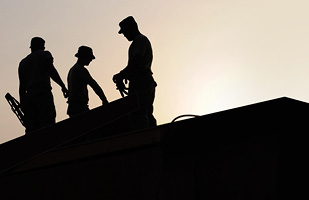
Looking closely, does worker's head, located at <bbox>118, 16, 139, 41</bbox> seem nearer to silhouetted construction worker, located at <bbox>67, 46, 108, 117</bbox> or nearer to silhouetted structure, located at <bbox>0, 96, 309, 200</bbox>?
silhouetted construction worker, located at <bbox>67, 46, 108, 117</bbox>

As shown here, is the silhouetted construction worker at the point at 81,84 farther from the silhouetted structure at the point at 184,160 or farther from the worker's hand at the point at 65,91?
the silhouetted structure at the point at 184,160

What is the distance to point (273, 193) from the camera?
11.3 feet

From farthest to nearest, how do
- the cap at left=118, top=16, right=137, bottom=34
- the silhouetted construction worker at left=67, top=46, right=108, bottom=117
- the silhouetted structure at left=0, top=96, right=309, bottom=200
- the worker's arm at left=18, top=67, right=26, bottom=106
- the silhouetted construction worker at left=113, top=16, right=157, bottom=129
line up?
the silhouetted construction worker at left=67, top=46, right=108, bottom=117
the worker's arm at left=18, top=67, right=26, bottom=106
the cap at left=118, top=16, right=137, bottom=34
the silhouetted construction worker at left=113, top=16, right=157, bottom=129
the silhouetted structure at left=0, top=96, right=309, bottom=200

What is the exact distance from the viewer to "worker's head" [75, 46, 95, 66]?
8828 mm

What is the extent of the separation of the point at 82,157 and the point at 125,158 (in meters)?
0.51

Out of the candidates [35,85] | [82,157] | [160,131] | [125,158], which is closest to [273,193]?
[160,131]

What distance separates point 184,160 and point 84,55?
5319 mm

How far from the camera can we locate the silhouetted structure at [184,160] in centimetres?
354

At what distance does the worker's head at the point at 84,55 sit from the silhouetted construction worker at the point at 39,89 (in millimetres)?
709

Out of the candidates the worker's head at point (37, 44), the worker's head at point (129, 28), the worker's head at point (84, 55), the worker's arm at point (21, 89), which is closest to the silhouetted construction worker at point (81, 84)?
the worker's head at point (84, 55)

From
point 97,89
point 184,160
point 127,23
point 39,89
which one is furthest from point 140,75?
point 184,160

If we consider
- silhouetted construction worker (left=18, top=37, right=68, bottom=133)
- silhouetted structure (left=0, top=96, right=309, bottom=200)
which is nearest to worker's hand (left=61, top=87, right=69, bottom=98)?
silhouetted construction worker (left=18, top=37, right=68, bottom=133)

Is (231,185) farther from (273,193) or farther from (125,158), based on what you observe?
(125,158)

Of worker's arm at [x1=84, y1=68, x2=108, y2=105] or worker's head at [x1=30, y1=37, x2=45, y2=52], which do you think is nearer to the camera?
worker's head at [x1=30, y1=37, x2=45, y2=52]
